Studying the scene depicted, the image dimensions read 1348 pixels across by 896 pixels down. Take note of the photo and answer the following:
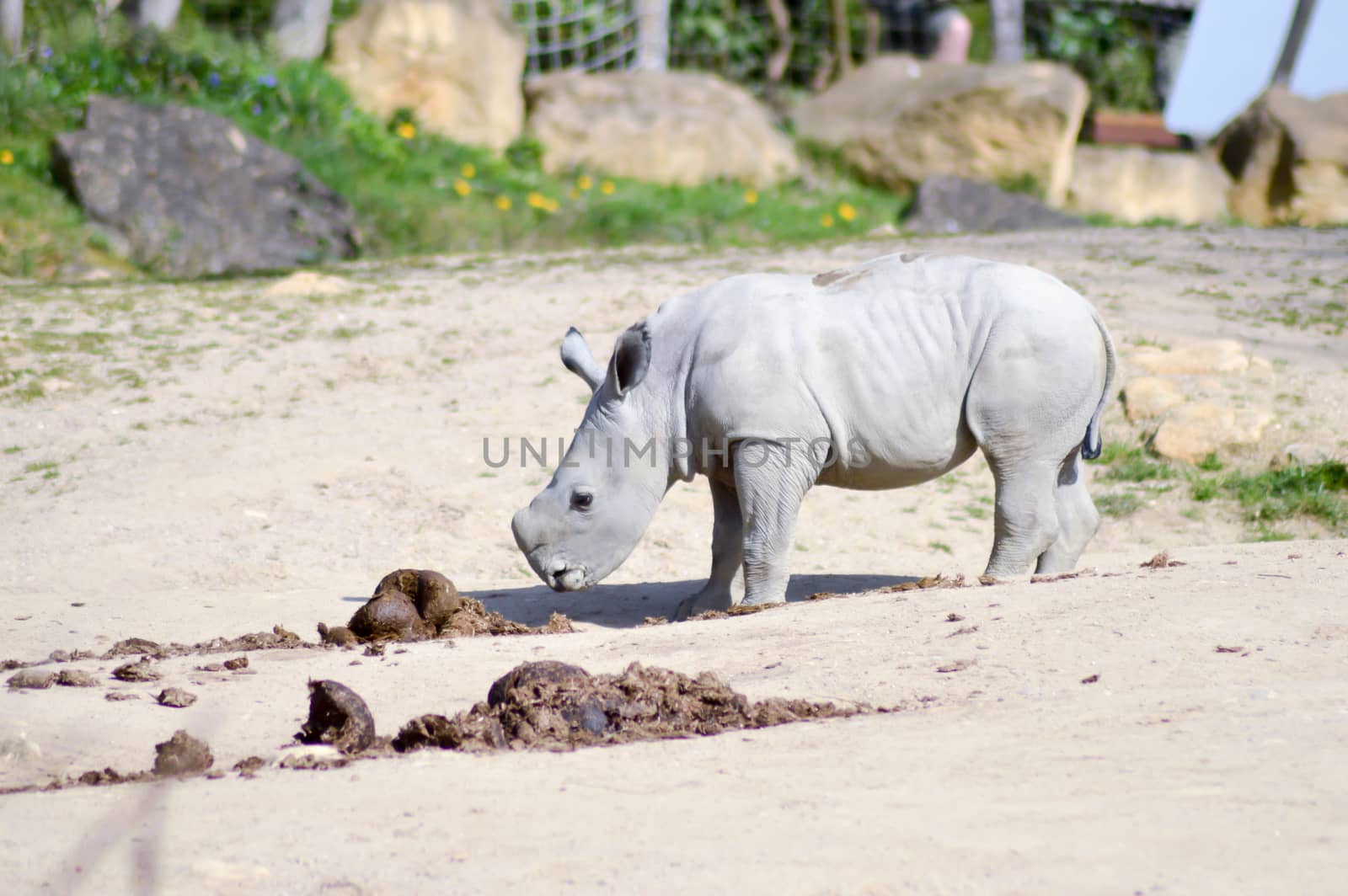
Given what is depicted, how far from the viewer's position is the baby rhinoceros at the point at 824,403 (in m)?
5.67

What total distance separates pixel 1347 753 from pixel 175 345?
26.5 ft

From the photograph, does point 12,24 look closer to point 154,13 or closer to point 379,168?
point 154,13

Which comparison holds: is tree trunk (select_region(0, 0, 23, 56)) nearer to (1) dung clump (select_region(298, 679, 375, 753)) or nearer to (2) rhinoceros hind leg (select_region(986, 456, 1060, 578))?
(2) rhinoceros hind leg (select_region(986, 456, 1060, 578))

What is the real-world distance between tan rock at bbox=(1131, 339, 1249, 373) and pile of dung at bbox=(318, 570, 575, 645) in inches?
199

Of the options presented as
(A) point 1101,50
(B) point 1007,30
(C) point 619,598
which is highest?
(B) point 1007,30

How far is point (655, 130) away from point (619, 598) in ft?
34.5

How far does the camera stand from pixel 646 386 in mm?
5863

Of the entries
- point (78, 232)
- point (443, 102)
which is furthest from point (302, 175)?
point (443, 102)

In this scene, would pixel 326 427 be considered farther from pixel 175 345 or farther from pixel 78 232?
pixel 78 232

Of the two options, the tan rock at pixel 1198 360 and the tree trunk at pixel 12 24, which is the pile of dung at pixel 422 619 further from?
the tree trunk at pixel 12 24

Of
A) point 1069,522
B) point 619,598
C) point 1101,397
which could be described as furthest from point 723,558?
point 1101,397

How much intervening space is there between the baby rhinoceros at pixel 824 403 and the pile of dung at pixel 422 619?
39 centimetres

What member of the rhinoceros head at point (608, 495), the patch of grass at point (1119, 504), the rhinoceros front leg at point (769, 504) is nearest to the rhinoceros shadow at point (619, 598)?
the rhinoceros head at point (608, 495)

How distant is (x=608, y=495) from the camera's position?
5840 mm
